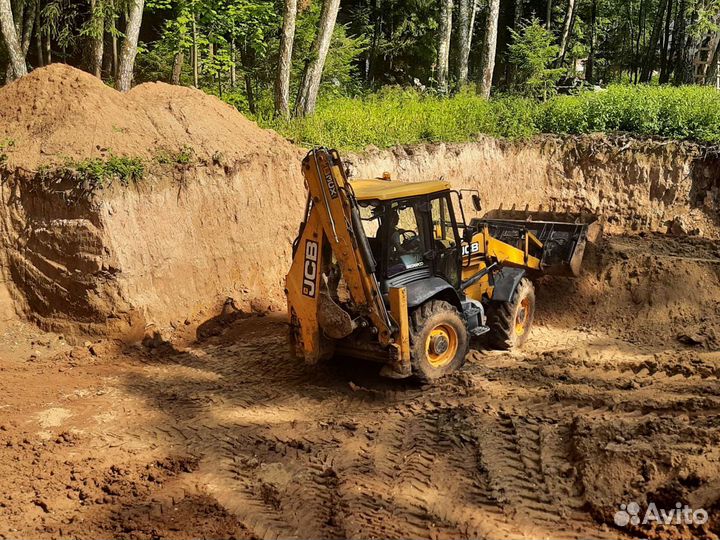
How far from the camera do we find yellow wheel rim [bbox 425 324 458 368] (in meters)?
8.88

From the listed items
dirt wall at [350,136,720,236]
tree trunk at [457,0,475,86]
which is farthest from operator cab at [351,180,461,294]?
tree trunk at [457,0,475,86]

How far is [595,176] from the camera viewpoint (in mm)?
17016

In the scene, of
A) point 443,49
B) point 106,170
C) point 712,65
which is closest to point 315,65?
point 443,49

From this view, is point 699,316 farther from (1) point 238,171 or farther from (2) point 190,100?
(2) point 190,100

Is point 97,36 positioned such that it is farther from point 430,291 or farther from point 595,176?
point 595,176

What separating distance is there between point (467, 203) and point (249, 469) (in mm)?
10421

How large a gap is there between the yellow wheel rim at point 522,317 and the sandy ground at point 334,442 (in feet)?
1.54

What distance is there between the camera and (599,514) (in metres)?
6.05

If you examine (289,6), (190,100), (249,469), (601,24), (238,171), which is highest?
(601,24)

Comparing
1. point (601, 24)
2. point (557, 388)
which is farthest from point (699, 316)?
point (601, 24)

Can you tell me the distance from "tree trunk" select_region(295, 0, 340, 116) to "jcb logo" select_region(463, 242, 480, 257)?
22.7ft

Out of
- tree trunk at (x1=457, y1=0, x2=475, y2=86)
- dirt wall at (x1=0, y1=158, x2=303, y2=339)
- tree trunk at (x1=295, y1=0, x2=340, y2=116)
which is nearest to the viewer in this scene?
dirt wall at (x1=0, y1=158, x2=303, y2=339)

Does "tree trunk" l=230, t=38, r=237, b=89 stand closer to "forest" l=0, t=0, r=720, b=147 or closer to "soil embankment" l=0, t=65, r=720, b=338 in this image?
"forest" l=0, t=0, r=720, b=147

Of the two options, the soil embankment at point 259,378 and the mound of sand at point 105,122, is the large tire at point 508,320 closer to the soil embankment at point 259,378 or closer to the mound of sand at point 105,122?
the soil embankment at point 259,378
